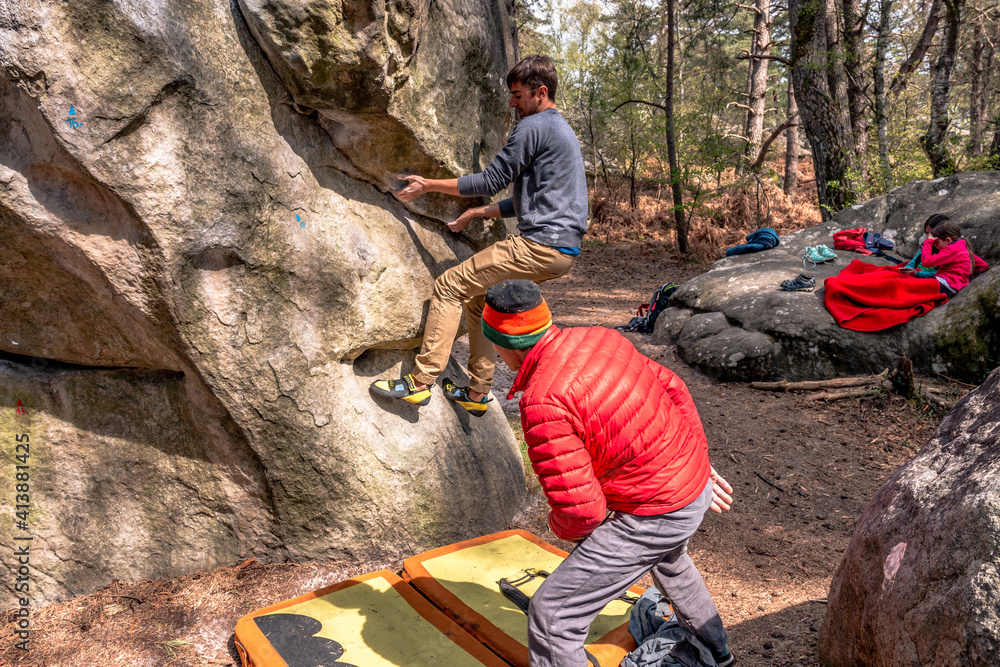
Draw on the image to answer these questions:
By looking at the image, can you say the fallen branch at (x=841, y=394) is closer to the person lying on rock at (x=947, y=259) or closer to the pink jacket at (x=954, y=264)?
the person lying on rock at (x=947, y=259)

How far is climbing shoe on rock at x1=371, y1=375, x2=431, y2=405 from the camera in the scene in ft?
12.3

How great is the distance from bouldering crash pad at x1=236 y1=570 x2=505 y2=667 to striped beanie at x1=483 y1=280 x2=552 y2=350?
145 centimetres

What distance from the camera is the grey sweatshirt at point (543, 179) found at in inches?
146

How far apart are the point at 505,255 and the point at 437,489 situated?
4.73ft

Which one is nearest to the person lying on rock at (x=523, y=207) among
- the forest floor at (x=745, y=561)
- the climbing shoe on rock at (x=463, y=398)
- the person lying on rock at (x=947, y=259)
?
the climbing shoe on rock at (x=463, y=398)

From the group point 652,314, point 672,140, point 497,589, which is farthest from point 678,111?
point 497,589

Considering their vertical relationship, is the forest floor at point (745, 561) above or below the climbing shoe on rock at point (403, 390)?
below

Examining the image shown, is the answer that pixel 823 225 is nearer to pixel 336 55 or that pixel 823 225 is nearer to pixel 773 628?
pixel 773 628

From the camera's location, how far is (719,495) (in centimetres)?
254

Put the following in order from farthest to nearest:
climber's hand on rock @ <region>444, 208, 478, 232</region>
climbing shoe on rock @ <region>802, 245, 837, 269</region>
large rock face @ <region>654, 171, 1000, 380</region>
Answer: climbing shoe on rock @ <region>802, 245, 837, 269</region>, large rock face @ <region>654, 171, 1000, 380</region>, climber's hand on rock @ <region>444, 208, 478, 232</region>

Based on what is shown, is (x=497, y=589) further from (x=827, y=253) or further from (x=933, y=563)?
(x=827, y=253)

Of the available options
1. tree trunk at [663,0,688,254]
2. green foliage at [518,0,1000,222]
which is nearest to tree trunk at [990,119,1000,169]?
green foliage at [518,0,1000,222]

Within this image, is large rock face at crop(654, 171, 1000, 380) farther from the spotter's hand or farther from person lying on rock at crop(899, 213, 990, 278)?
the spotter's hand

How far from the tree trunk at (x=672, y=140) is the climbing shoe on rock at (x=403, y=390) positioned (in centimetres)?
956
